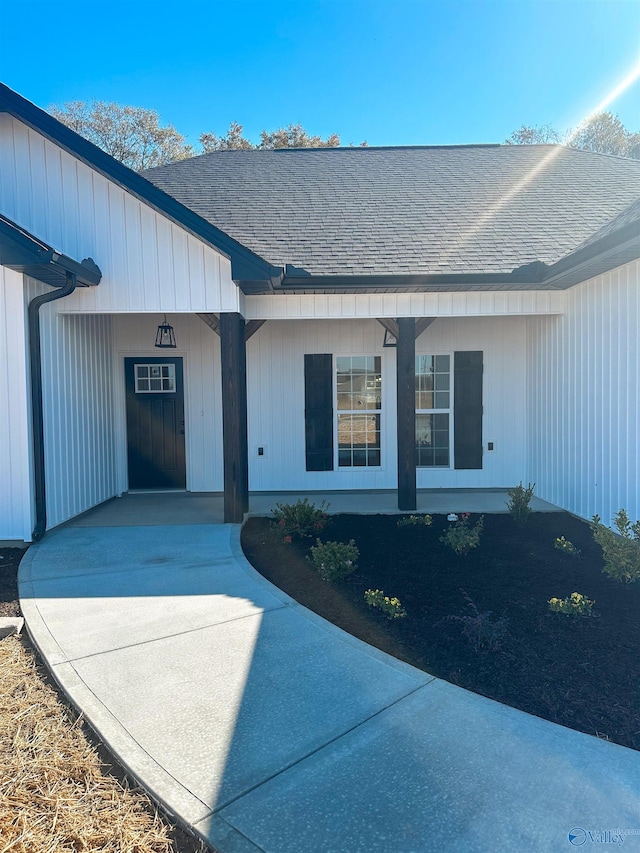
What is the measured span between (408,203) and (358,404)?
11.5 feet

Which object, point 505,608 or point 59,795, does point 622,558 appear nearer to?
point 505,608

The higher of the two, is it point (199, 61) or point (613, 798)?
point (199, 61)

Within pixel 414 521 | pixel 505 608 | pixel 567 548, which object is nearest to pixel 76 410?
pixel 414 521

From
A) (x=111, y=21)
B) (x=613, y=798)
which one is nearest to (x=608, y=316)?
(x=613, y=798)

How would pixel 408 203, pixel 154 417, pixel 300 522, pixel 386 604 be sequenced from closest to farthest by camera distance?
pixel 386 604, pixel 300 522, pixel 154 417, pixel 408 203

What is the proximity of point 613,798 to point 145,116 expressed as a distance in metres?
31.0

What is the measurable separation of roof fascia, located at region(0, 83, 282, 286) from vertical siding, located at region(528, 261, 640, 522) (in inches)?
149

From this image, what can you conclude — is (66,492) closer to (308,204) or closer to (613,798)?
(308,204)

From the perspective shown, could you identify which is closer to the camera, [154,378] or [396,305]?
[396,305]

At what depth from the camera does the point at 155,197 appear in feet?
21.8

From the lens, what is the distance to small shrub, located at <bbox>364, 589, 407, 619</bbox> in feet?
14.1

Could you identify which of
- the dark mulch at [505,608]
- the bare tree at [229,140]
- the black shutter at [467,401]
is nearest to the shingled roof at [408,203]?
the black shutter at [467,401]

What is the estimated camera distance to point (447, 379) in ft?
30.5

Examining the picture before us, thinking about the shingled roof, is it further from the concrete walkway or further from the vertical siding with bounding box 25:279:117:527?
the concrete walkway
